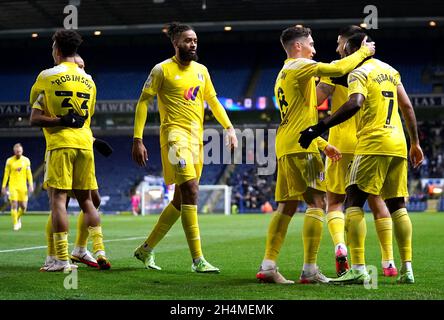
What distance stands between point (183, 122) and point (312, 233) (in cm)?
181

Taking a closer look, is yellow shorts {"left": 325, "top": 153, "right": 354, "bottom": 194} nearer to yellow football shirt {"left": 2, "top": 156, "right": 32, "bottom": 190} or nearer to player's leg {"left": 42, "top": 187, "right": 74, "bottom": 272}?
player's leg {"left": 42, "top": 187, "right": 74, "bottom": 272}

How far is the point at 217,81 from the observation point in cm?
4122

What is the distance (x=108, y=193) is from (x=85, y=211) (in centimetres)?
3324

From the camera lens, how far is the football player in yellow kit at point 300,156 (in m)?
5.80

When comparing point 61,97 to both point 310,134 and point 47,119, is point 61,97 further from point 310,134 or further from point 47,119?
point 310,134

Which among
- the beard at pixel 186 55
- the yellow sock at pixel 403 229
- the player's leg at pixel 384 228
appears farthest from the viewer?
the beard at pixel 186 55

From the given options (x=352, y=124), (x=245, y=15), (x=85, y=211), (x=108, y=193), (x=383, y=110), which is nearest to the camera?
(x=383, y=110)

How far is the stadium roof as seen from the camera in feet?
110

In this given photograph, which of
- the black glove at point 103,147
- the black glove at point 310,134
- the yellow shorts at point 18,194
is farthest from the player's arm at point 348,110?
the yellow shorts at point 18,194

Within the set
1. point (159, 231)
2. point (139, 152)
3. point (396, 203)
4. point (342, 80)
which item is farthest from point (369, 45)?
point (159, 231)

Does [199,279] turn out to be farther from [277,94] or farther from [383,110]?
[383,110]

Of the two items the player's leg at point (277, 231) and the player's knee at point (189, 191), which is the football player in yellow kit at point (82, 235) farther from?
the player's leg at point (277, 231)

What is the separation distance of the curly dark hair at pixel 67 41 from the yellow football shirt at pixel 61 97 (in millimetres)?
114
